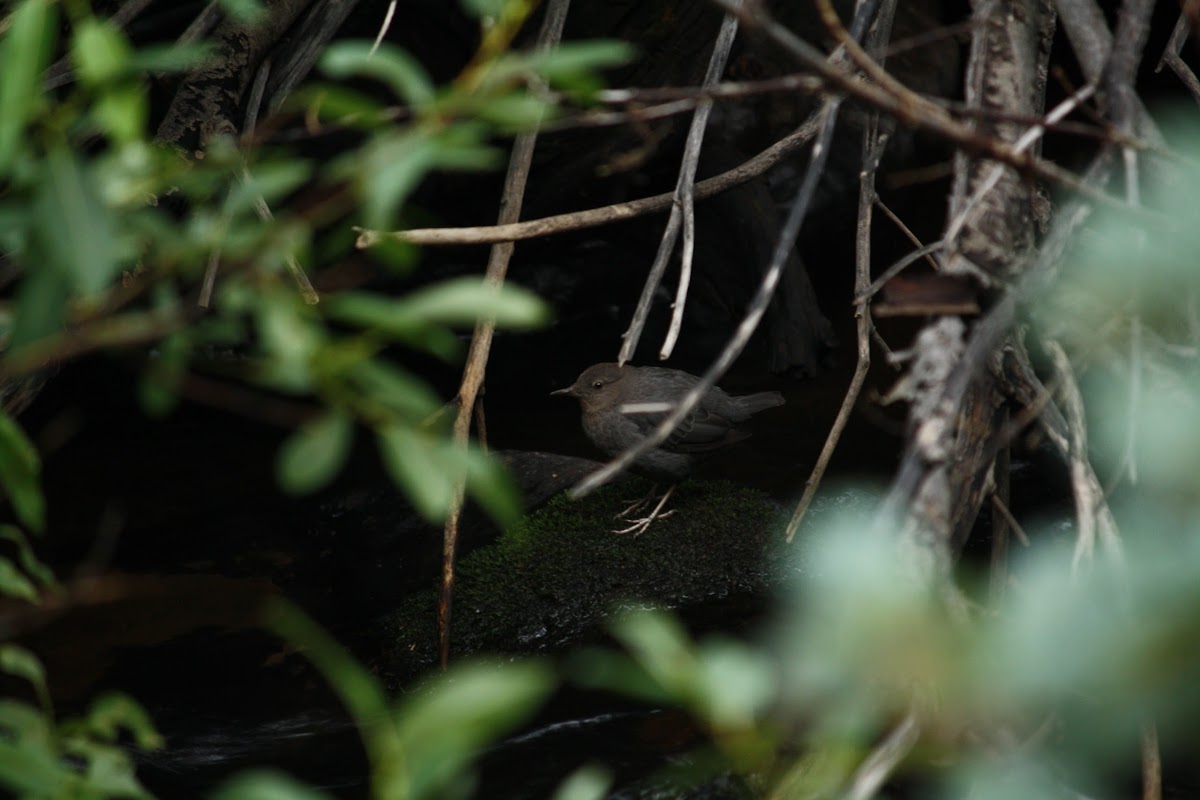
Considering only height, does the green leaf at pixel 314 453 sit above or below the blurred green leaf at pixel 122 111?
below

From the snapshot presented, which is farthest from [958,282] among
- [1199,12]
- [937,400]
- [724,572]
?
[724,572]

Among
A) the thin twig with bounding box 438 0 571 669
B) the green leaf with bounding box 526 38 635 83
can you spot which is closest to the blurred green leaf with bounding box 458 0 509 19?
the green leaf with bounding box 526 38 635 83

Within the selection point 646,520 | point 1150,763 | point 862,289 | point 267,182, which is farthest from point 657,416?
point 267,182

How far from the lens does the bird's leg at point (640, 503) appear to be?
5363 millimetres

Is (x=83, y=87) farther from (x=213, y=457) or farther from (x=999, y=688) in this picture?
(x=213, y=457)

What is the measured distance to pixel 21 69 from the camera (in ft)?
3.28

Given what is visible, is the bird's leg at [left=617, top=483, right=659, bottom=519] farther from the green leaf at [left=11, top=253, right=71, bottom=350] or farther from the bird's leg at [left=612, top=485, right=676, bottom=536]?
the green leaf at [left=11, top=253, right=71, bottom=350]

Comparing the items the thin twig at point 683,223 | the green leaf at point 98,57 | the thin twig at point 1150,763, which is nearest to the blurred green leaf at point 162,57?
the green leaf at point 98,57

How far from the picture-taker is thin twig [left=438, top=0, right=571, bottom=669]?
346 cm

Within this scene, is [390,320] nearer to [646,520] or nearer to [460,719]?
[460,719]

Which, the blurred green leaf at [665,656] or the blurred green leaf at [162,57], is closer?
the blurred green leaf at [665,656]

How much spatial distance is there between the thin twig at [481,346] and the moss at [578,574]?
73 centimetres

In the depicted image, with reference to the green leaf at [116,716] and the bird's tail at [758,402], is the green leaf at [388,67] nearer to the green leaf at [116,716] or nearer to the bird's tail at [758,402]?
the green leaf at [116,716]

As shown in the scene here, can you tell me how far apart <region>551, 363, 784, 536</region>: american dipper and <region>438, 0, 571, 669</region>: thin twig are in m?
1.70
